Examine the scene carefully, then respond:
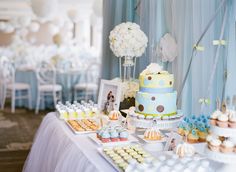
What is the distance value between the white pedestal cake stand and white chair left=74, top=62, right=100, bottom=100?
15.4 ft

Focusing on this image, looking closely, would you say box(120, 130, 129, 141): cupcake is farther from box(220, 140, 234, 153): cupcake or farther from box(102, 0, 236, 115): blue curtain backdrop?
box(220, 140, 234, 153): cupcake

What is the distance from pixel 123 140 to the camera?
1.72m

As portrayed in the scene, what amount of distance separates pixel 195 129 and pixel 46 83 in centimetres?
458

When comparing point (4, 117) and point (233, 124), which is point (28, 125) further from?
point (233, 124)

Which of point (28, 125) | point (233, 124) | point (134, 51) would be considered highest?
point (134, 51)

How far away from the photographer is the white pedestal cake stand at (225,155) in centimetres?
124

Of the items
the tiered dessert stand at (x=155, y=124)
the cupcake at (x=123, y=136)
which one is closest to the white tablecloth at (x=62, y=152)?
the cupcake at (x=123, y=136)

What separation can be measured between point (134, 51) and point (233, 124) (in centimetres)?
113

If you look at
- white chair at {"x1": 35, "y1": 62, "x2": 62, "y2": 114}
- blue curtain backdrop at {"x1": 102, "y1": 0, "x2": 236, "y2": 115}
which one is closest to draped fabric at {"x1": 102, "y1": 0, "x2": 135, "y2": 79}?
blue curtain backdrop at {"x1": 102, "y1": 0, "x2": 236, "y2": 115}

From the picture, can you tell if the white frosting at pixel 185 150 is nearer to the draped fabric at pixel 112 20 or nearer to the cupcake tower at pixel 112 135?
the cupcake tower at pixel 112 135

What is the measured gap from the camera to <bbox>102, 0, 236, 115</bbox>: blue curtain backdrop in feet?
5.68

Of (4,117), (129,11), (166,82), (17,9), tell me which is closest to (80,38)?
(17,9)

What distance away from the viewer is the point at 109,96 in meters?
2.29

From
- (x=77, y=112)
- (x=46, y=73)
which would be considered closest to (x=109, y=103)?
(x=77, y=112)
